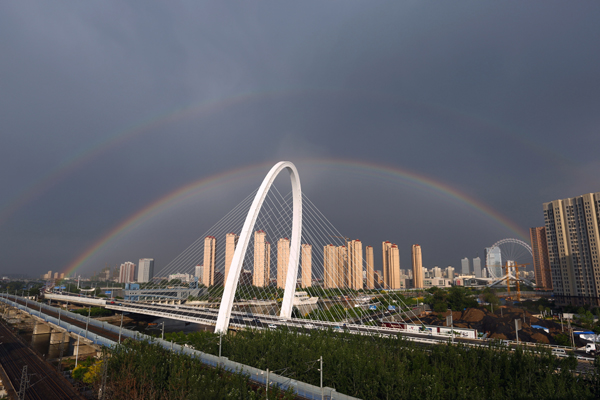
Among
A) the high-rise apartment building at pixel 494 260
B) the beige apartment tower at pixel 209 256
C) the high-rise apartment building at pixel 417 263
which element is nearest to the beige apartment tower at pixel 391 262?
the high-rise apartment building at pixel 417 263

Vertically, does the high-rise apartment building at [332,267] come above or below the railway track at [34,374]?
above

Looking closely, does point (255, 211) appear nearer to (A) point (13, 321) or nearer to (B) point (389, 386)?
(B) point (389, 386)

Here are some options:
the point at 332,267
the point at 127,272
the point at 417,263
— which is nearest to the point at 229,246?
the point at 332,267

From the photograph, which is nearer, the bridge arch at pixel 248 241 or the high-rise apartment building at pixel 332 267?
the bridge arch at pixel 248 241

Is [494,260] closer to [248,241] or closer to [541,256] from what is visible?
[541,256]

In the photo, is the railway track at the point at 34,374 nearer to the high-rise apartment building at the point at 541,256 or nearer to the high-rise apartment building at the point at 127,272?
the high-rise apartment building at the point at 541,256

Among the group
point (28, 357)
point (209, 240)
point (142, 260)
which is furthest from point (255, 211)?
point (142, 260)

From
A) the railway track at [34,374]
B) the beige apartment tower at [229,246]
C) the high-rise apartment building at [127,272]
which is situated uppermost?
the beige apartment tower at [229,246]
